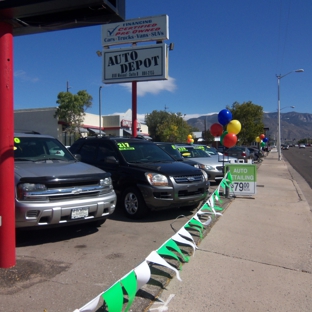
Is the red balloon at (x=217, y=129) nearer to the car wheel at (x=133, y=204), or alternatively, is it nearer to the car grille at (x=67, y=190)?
the car wheel at (x=133, y=204)

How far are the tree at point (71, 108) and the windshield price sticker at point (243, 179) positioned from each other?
26.3 m

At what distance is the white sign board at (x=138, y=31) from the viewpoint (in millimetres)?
16422

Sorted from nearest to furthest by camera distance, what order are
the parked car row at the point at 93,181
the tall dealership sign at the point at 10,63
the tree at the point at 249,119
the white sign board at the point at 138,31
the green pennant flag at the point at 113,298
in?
the green pennant flag at the point at 113,298
the tall dealership sign at the point at 10,63
the parked car row at the point at 93,181
the white sign board at the point at 138,31
the tree at the point at 249,119

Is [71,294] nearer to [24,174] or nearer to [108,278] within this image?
[108,278]

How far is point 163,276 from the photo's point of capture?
419 cm

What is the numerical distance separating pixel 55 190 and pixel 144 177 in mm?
2169

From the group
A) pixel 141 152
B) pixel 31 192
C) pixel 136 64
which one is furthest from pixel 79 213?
pixel 136 64

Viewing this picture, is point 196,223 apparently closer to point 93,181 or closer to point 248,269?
point 248,269

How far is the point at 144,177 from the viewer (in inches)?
271

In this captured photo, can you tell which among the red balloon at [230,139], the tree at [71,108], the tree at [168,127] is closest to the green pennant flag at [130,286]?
the red balloon at [230,139]

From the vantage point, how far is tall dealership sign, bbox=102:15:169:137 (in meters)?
16.3

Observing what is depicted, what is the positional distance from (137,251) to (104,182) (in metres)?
1.41

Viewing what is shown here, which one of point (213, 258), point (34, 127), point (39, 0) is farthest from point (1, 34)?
point (34, 127)

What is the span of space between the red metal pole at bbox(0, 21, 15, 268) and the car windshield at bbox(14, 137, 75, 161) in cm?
193
